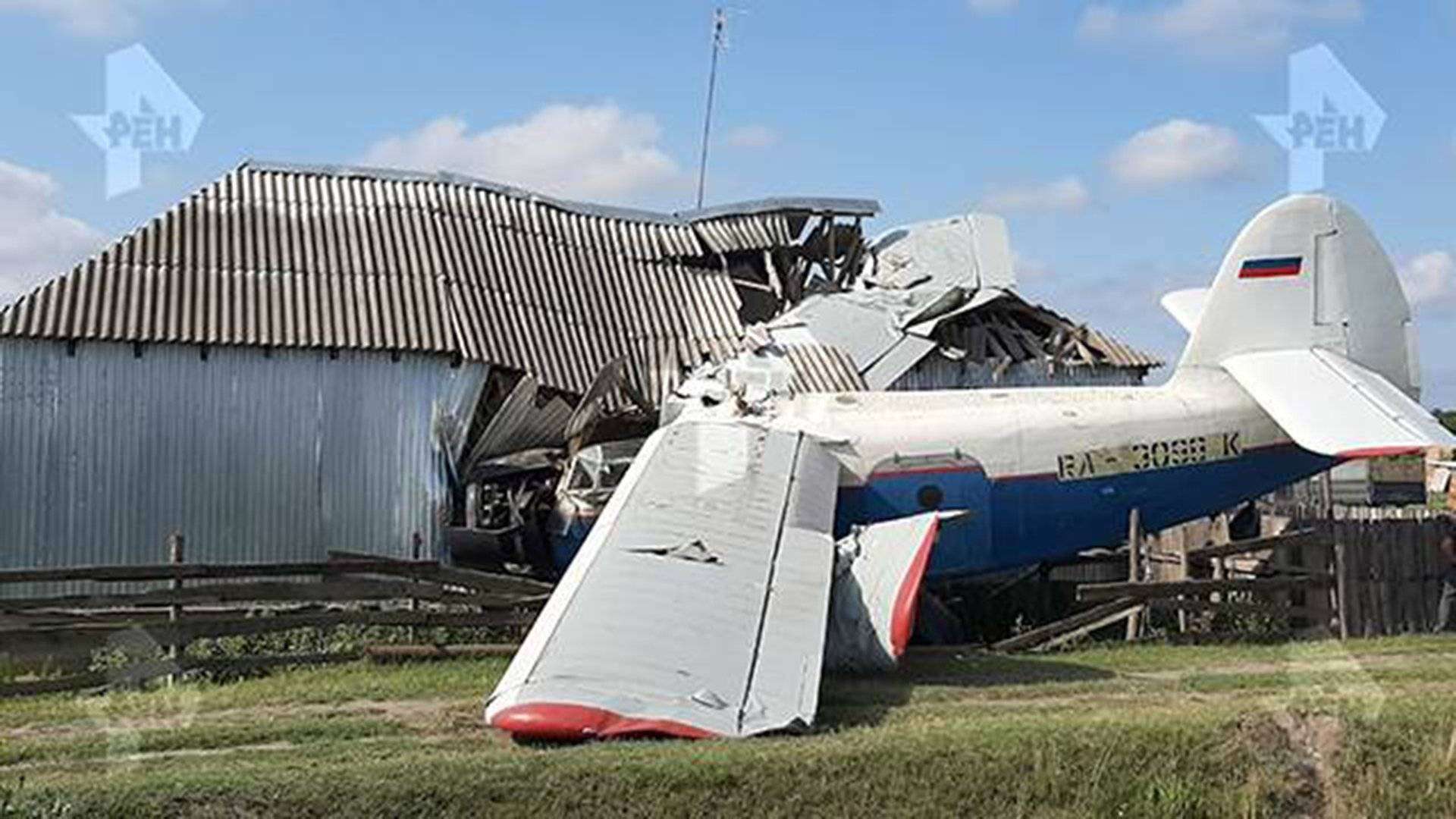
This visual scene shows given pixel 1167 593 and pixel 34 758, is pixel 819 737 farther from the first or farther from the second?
pixel 1167 593

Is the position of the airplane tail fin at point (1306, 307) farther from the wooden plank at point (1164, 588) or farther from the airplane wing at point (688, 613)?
the airplane wing at point (688, 613)

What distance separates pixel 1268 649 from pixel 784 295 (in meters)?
14.1

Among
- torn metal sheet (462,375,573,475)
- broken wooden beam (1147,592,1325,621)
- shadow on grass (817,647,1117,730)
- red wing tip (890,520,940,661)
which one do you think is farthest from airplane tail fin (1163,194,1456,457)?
torn metal sheet (462,375,573,475)

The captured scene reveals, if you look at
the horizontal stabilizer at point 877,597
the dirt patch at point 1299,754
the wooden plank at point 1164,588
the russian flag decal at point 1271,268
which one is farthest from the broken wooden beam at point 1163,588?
the dirt patch at point 1299,754

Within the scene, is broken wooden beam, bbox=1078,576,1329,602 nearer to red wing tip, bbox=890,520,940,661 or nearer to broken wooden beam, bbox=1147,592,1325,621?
broken wooden beam, bbox=1147,592,1325,621

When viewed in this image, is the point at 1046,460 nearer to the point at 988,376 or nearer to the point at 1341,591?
the point at 1341,591

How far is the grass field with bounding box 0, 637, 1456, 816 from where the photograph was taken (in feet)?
30.8

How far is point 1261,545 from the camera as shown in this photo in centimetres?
1870

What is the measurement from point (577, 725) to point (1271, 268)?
1353cm

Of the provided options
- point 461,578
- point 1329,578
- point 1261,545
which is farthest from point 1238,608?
point 461,578

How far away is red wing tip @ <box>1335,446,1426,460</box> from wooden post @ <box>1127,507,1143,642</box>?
2855 millimetres

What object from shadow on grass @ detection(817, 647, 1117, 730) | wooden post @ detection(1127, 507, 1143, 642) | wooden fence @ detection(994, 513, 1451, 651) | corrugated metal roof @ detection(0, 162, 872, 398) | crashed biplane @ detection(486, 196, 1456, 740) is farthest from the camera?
corrugated metal roof @ detection(0, 162, 872, 398)

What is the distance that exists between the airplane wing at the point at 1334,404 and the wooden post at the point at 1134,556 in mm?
2207

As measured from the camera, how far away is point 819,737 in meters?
10.8
